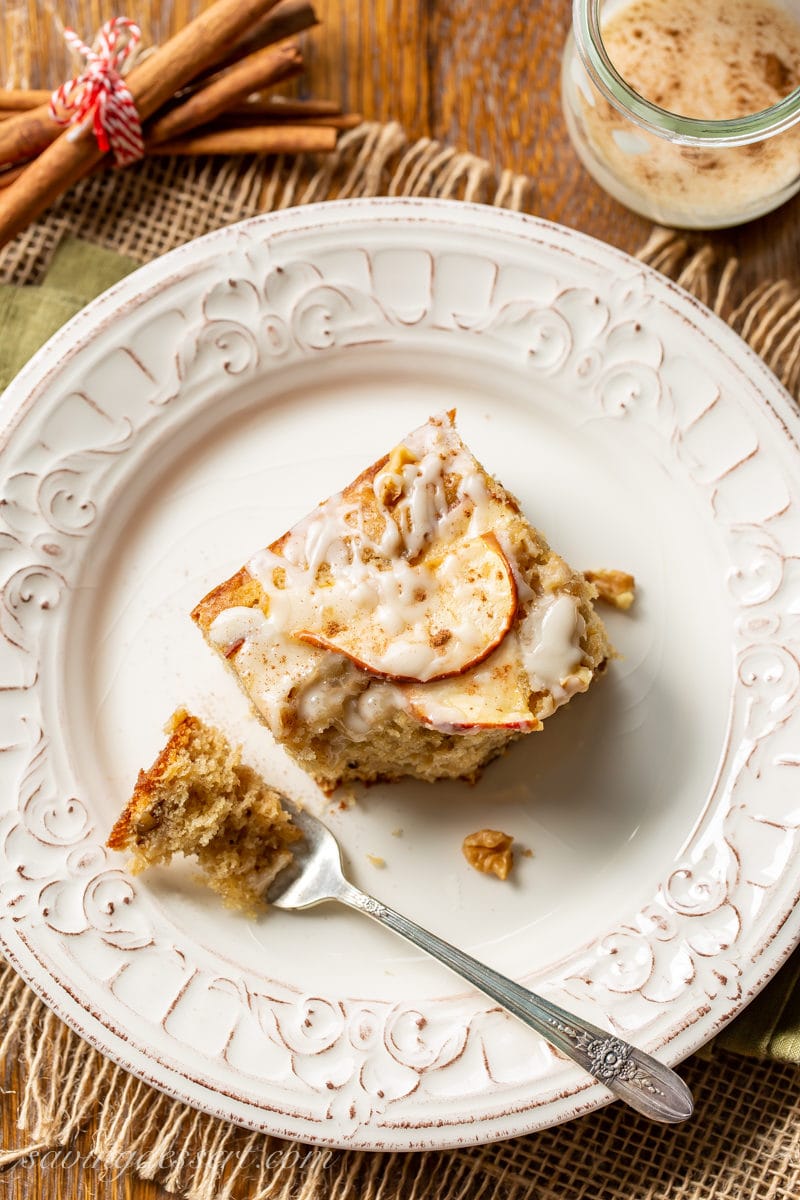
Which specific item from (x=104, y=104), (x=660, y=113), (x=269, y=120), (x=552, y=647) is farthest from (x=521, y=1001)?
(x=104, y=104)

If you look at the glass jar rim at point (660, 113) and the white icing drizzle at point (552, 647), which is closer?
the white icing drizzle at point (552, 647)

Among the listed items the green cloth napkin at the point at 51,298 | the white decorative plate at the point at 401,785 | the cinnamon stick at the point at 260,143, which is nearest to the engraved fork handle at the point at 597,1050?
the white decorative plate at the point at 401,785

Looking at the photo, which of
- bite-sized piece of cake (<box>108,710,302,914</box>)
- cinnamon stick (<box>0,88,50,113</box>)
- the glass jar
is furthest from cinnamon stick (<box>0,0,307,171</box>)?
bite-sized piece of cake (<box>108,710,302,914</box>)

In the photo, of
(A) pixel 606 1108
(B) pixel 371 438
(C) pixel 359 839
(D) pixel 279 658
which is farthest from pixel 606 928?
(B) pixel 371 438

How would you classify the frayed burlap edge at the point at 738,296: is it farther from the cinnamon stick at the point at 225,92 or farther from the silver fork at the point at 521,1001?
the silver fork at the point at 521,1001

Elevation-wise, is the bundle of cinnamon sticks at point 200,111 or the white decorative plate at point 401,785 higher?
the bundle of cinnamon sticks at point 200,111
